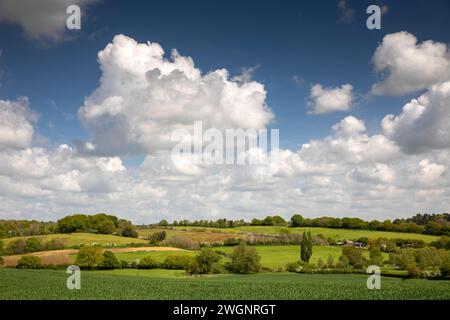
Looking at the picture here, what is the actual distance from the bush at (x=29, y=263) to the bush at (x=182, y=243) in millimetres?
42529

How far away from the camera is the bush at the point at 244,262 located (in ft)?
280

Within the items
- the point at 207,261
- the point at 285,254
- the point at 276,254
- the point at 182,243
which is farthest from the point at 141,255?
the point at 285,254

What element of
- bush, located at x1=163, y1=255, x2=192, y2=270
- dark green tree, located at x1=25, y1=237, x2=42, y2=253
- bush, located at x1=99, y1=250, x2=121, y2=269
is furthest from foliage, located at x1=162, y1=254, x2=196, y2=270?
dark green tree, located at x1=25, y1=237, x2=42, y2=253

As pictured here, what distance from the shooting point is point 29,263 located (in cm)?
8056

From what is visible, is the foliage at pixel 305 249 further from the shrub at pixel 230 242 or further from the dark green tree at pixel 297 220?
the dark green tree at pixel 297 220

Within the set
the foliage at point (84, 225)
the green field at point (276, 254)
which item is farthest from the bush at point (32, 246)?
the foliage at point (84, 225)

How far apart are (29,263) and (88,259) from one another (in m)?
11.4

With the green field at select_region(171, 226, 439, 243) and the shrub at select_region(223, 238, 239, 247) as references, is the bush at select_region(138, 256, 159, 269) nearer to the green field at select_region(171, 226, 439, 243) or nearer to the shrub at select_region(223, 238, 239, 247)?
the shrub at select_region(223, 238, 239, 247)
